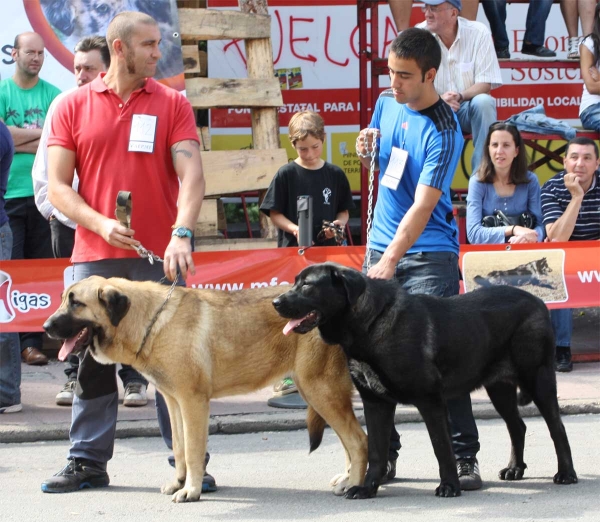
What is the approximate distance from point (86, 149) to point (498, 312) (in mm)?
2330

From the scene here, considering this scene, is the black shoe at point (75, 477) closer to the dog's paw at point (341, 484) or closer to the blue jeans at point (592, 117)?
the dog's paw at point (341, 484)

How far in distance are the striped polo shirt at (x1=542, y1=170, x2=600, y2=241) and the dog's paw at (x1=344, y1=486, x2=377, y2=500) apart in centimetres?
436

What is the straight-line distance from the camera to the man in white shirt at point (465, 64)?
9.70m

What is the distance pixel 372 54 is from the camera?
33.7 feet

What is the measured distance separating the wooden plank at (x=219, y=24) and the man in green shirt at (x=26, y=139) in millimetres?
1312

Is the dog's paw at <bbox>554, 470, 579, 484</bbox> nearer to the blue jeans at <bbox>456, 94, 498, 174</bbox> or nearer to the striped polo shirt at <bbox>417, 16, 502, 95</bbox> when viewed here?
the blue jeans at <bbox>456, 94, 498, 174</bbox>

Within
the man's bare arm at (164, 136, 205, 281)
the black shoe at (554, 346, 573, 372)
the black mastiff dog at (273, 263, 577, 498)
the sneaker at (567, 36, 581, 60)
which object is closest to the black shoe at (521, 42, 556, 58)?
the sneaker at (567, 36, 581, 60)

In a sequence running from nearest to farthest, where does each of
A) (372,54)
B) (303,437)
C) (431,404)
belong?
(431,404), (303,437), (372,54)

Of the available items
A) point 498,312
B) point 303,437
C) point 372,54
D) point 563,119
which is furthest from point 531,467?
point 563,119

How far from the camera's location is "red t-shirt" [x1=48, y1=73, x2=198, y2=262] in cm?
547

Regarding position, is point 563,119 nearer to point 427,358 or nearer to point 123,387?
point 123,387

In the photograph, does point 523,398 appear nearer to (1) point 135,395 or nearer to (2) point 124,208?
(2) point 124,208

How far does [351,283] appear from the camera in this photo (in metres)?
4.93

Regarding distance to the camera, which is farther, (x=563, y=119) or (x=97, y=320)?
(x=563, y=119)
